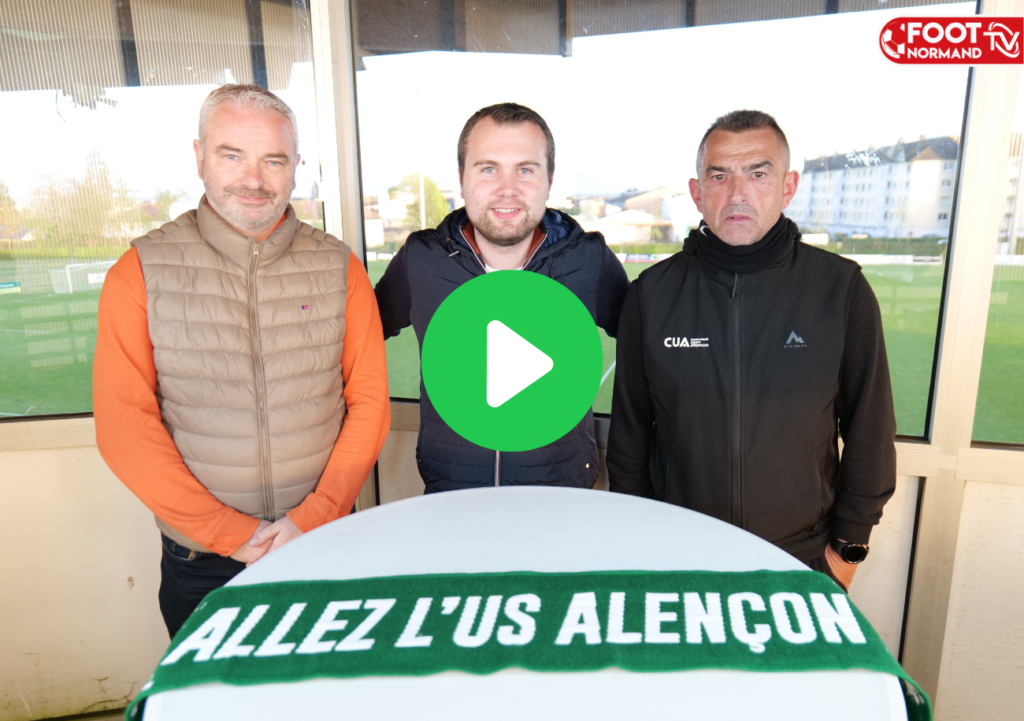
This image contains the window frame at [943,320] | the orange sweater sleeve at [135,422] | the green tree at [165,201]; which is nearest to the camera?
the orange sweater sleeve at [135,422]

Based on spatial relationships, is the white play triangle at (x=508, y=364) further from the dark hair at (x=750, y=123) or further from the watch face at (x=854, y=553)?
the watch face at (x=854, y=553)

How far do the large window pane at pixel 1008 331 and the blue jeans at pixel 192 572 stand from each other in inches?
85.2

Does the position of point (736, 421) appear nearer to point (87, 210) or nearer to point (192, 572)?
point (192, 572)

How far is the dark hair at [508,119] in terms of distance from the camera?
72.2 inches

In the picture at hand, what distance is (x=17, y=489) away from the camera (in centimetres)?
212

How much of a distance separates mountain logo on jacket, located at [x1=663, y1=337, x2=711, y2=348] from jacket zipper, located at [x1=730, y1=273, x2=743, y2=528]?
7 cm

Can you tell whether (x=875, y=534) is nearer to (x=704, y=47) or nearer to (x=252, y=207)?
(x=704, y=47)

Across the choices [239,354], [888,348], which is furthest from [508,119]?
[888,348]

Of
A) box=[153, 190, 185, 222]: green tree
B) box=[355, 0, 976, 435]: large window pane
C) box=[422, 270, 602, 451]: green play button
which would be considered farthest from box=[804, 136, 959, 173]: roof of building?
box=[153, 190, 185, 222]: green tree

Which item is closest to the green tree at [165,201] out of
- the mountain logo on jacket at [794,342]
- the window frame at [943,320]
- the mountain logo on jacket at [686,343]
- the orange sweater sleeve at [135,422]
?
the window frame at [943,320]

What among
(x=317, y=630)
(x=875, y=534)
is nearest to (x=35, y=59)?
(x=317, y=630)

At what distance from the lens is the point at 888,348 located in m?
1.97

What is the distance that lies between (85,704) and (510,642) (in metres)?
2.19

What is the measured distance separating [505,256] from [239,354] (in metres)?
0.78
